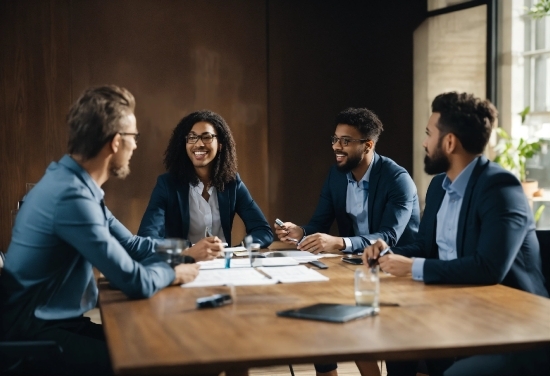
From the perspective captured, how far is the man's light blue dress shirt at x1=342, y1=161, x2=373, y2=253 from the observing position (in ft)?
12.1

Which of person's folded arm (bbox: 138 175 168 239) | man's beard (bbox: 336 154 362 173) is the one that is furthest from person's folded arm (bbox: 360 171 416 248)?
person's folded arm (bbox: 138 175 168 239)

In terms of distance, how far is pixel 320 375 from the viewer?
352 cm

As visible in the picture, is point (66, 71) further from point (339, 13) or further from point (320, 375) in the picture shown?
point (320, 375)

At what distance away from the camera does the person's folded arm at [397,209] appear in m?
3.50

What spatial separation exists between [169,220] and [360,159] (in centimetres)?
108

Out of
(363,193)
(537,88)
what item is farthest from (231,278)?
(537,88)

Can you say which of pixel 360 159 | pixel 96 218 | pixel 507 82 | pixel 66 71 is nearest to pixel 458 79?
pixel 507 82

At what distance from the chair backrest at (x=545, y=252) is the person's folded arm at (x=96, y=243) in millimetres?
1433

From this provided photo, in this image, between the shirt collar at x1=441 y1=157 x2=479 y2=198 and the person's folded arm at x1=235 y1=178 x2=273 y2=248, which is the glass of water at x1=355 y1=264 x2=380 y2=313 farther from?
the person's folded arm at x1=235 y1=178 x2=273 y2=248

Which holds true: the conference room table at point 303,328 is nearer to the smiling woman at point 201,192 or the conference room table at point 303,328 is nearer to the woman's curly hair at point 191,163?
Result: the smiling woman at point 201,192

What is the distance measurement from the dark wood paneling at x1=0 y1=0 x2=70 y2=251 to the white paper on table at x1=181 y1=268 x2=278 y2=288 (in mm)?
3225

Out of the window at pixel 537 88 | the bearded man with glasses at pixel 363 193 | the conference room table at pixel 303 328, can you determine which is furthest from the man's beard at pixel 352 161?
the window at pixel 537 88

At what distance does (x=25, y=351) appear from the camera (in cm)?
192

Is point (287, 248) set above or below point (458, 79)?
below
